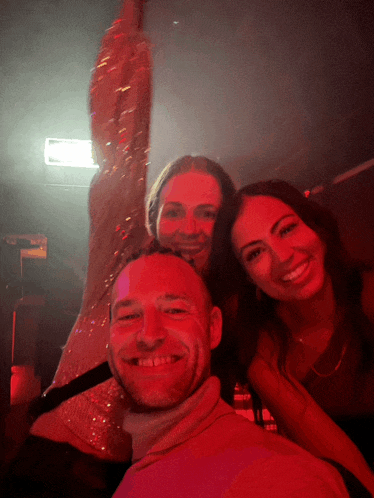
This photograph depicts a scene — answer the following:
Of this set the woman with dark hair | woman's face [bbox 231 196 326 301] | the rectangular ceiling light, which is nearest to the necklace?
the woman with dark hair

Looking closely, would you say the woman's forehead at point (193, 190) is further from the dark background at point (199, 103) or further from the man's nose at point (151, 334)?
the man's nose at point (151, 334)

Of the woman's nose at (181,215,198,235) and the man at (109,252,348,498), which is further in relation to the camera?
the woman's nose at (181,215,198,235)

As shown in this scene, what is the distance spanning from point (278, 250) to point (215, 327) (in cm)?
16

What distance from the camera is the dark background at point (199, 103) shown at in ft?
1.99

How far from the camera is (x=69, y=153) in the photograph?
24.6 inches

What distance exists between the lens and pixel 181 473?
483 mm

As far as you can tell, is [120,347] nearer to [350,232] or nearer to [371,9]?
[350,232]

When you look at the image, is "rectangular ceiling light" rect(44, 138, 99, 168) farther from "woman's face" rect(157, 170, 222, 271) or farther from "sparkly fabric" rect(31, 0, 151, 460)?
"woman's face" rect(157, 170, 222, 271)

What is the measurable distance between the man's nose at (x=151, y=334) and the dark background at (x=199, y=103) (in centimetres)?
13

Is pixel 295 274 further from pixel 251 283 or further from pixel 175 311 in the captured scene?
pixel 175 311

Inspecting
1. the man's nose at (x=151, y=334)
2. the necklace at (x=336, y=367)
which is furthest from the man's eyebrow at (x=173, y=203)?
the necklace at (x=336, y=367)

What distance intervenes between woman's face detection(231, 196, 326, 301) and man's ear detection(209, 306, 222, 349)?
0.30 feet

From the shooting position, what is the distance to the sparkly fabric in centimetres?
56

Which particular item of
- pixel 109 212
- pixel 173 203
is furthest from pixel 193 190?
pixel 109 212
